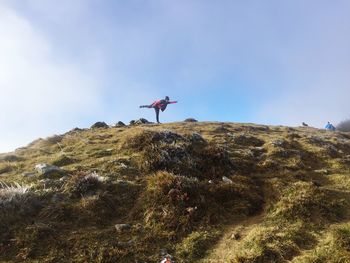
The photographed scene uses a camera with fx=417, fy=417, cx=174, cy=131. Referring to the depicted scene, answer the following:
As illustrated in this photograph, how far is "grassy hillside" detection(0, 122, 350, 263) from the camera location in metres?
11.8

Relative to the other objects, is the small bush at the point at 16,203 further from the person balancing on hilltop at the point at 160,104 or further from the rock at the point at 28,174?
the person balancing on hilltop at the point at 160,104

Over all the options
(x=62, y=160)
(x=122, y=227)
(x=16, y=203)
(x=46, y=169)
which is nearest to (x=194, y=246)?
(x=122, y=227)

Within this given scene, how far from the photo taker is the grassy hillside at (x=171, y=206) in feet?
38.5

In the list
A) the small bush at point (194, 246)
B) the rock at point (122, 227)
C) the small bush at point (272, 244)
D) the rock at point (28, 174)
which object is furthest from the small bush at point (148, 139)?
the small bush at point (272, 244)

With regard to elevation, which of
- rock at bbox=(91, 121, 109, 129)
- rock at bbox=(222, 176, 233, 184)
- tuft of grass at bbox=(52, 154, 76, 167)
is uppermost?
rock at bbox=(91, 121, 109, 129)

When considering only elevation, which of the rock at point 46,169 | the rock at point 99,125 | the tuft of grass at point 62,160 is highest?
the rock at point 99,125

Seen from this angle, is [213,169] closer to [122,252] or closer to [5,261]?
[122,252]

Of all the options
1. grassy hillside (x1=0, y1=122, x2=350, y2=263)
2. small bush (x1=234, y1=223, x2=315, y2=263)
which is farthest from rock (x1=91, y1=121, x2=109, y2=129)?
small bush (x1=234, y1=223, x2=315, y2=263)

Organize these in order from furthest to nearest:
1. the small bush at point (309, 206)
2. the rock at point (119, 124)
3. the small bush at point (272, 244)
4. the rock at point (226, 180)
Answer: the rock at point (119, 124), the rock at point (226, 180), the small bush at point (309, 206), the small bush at point (272, 244)

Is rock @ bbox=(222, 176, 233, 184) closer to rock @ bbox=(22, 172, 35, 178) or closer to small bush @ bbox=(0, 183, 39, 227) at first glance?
small bush @ bbox=(0, 183, 39, 227)

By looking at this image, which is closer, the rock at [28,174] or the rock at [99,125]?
the rock at [28,174]

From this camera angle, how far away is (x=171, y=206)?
551 inches

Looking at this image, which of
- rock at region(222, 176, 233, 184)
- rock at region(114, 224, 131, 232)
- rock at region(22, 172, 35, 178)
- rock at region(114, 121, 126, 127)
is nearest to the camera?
rock at region(114, 224, 131, 232)

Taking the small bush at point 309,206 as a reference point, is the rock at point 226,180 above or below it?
above
